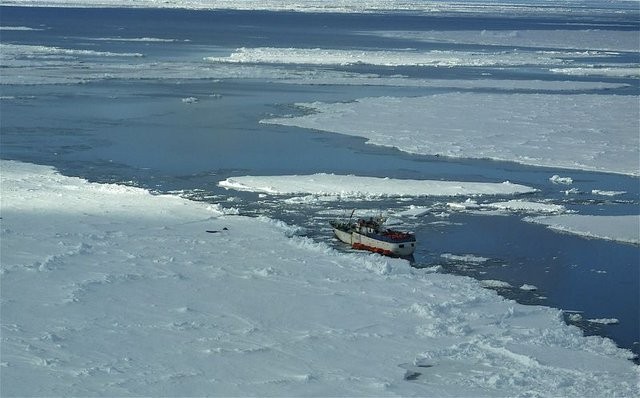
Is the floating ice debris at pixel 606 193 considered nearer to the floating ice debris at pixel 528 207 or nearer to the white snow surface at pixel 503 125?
the floating ice debris at pixel 528 207

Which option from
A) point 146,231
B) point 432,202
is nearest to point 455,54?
point 432,202

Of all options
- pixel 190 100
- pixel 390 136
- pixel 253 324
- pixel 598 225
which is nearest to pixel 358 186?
pixel 598 225

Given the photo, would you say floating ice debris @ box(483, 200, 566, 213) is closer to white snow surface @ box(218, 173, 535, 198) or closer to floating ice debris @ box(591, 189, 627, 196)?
white snow surface @ box(218, 173, 535, 198)

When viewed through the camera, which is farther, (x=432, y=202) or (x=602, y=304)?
(x=432, y=202)

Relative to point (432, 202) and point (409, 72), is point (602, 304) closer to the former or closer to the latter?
point (432, 202)

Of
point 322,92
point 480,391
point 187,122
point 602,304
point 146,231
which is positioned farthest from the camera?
point 322,92

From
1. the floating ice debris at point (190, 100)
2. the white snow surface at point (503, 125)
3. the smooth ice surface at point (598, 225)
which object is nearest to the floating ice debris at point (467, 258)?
the smooth ice surface at point (598, 225)
